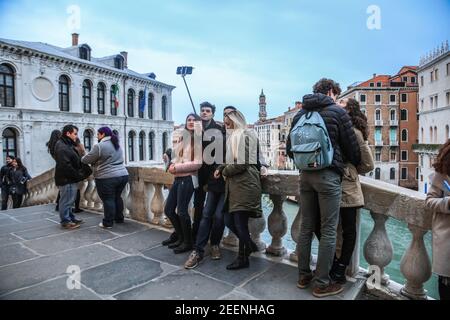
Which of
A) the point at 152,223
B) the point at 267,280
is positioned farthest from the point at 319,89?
the point at 152,223

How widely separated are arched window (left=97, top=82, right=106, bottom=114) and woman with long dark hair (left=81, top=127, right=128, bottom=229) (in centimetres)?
2510

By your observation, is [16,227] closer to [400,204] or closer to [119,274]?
[119,274]

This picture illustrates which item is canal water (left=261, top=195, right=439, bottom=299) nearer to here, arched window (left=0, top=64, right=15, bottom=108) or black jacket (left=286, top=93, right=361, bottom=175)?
black jacket (left=286, top=93, right=361, bottom=175)

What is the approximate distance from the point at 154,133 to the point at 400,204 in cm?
3264

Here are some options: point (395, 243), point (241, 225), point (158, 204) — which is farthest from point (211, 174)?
point (395, 243)

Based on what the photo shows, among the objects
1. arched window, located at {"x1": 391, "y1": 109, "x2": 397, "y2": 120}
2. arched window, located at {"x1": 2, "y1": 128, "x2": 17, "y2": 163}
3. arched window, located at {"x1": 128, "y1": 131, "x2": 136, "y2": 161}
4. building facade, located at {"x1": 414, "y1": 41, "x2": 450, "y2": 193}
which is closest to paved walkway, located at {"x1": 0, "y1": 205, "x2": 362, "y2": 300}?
arched window, located at {"x1": 2, "y1": 128, "x2": 17, "y2": 163}

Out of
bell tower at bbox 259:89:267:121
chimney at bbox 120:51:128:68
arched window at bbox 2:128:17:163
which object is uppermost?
bell tower at bbox 259:89:267:121

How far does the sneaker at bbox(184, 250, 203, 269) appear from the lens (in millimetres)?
2987

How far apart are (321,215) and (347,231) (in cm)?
35

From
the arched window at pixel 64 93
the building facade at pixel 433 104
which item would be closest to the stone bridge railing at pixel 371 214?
the arched window at pixel 64 93

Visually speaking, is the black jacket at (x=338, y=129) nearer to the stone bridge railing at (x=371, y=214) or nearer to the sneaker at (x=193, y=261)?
the stone bridge railing at (x=371, y=214)

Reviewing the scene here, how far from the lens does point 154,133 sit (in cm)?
3359

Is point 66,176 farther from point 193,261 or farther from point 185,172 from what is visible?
point 193,261

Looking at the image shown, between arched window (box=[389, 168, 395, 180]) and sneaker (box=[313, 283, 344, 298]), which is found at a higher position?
sneaker (box=[313, 283, 344, 298])
